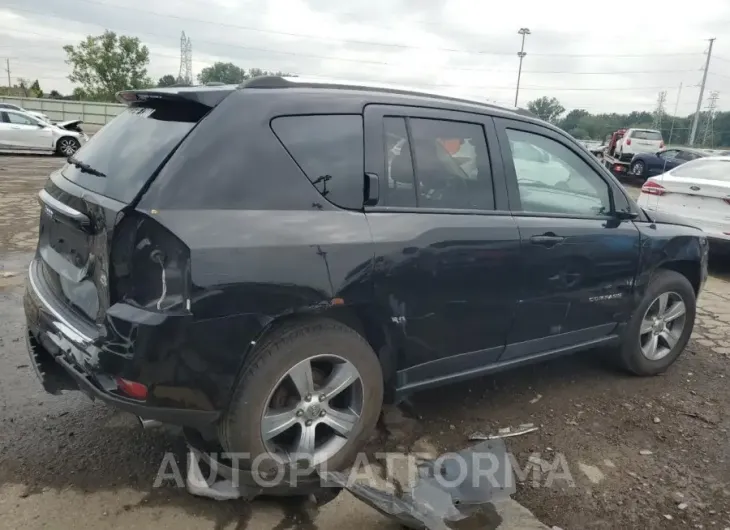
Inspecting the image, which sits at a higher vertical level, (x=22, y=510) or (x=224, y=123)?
(x=224, y=123)

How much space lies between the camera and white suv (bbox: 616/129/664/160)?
73.2 feet

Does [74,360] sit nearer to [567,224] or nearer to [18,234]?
[567,224]

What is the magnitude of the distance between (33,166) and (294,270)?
16.1 meters

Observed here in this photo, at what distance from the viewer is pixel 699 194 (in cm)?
723

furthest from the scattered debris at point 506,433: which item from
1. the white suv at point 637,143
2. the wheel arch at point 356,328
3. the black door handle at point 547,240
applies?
the white suv at point 637,143

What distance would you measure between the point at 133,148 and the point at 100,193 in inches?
10.4

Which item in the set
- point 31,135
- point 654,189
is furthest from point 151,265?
point 31,135

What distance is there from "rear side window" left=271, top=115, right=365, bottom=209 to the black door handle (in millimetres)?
1123

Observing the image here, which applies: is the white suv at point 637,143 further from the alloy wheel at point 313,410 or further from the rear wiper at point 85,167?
the rear wiper at point 85,167

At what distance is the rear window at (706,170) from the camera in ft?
24.9

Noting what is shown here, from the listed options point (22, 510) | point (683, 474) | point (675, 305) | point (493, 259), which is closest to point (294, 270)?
point (493, 259)

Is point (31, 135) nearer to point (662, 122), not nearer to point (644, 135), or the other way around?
point (644, 135)

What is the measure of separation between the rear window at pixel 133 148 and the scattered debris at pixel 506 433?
7.28 ft

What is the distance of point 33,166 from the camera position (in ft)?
51.6
